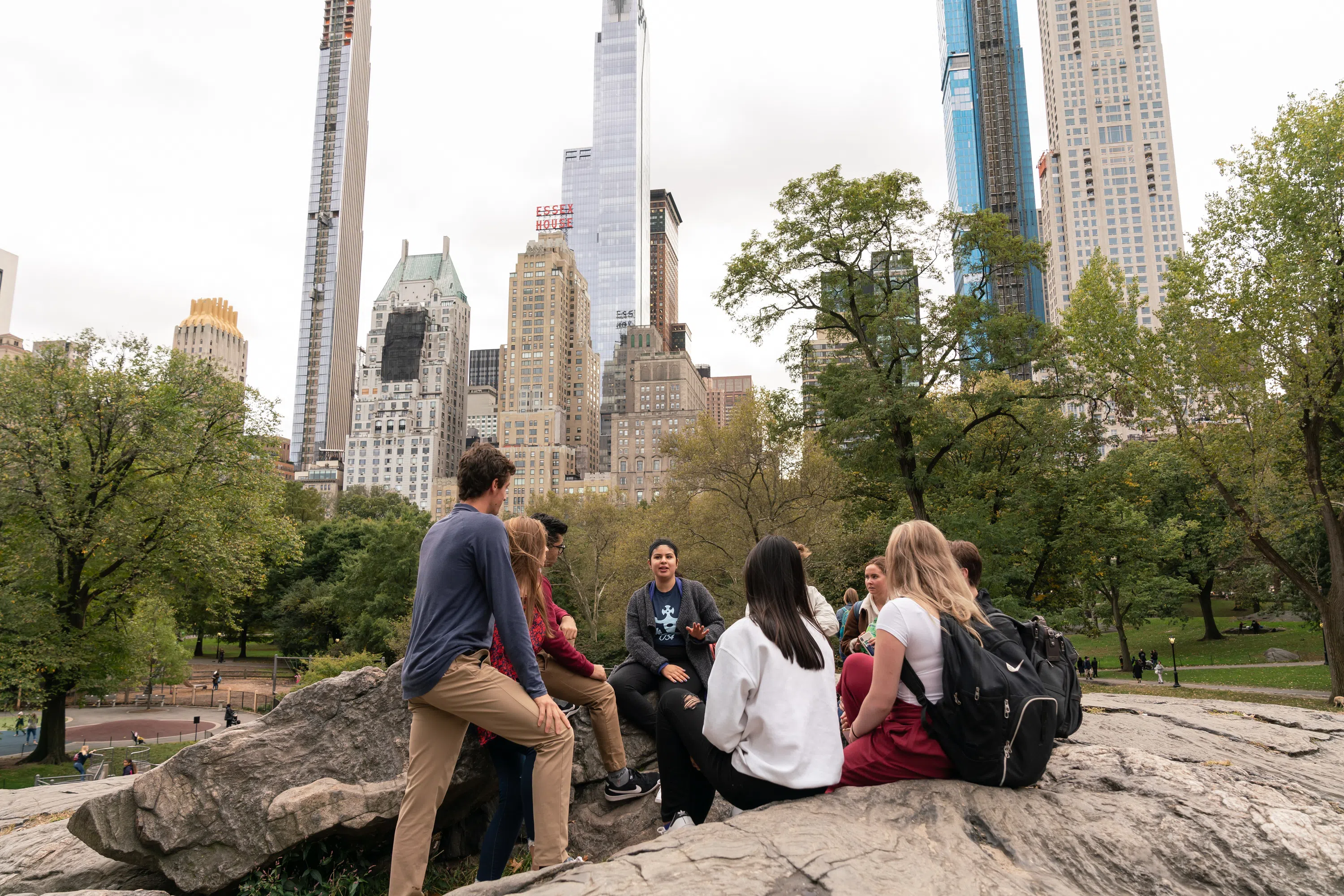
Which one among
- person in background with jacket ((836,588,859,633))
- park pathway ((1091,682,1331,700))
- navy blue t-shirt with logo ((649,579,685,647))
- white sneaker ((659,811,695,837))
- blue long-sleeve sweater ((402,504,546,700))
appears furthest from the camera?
park pathway ((1091,682,1331,700))

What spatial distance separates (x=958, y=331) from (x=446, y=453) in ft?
505

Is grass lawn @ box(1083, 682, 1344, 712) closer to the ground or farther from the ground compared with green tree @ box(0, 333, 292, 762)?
closer to the ground

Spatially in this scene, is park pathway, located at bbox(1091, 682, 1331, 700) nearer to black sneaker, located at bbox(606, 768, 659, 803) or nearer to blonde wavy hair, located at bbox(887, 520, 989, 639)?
black sneaker, located at bbox(606, 768, 659, 803)

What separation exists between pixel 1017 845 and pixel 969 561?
7.99 feet

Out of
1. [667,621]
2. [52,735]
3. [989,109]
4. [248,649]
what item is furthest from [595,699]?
[989,109]

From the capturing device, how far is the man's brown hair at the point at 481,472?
3.81m

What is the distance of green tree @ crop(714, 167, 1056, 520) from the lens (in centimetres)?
1739

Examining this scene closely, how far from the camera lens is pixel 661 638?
5.57 meters

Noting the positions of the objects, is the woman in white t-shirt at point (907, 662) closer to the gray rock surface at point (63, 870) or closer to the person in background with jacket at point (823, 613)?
the person in background with jacket at point (823, 613)

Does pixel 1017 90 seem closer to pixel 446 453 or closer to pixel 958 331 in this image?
pixel 446 453

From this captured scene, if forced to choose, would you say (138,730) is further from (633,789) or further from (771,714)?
(771,714)

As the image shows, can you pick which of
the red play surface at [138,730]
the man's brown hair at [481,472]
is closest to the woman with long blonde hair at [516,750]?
the man's brown hair at [481,472]

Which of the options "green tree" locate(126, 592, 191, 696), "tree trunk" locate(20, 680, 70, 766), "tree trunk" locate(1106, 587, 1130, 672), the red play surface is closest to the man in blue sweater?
"green tree" locate(126, 592, 191, 696)

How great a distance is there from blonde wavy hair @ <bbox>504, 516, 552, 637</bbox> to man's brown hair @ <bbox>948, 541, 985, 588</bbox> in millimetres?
2794
